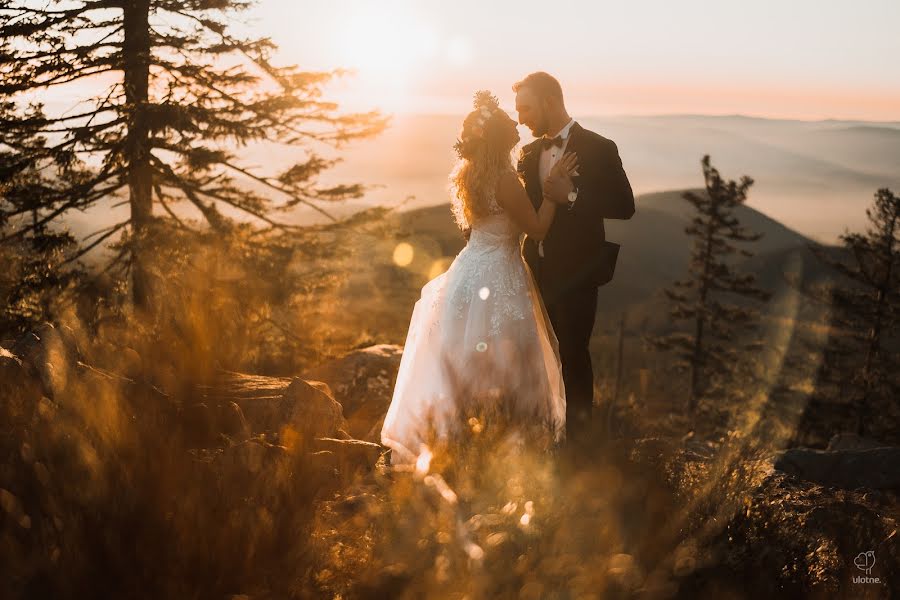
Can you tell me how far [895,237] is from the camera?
31016 mm

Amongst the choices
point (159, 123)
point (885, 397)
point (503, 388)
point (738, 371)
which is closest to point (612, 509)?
point (503, 388)

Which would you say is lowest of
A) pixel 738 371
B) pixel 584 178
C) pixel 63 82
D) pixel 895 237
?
pixel 738 371

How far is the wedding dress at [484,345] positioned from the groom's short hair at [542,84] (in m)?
0.83

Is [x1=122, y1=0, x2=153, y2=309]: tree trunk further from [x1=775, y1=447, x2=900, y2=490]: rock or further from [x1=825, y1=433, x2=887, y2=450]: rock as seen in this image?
[x1=825, y1=433, x2=887, y2=450]: rock

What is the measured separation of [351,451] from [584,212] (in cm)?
237

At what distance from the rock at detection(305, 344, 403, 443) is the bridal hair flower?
3971 mm

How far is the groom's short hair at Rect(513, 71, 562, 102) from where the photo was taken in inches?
194

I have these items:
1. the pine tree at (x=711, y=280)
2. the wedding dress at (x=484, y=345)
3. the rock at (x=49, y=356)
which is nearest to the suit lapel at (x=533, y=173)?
the wedding dress at (x=484, y=345)

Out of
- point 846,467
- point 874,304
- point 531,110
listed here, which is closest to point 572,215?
point 531,110

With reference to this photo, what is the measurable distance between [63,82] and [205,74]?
2.71 meters

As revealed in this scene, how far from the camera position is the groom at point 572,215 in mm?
4910

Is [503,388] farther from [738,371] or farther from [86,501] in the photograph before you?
[738,371]

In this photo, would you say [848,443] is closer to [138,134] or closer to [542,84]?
[542,84]

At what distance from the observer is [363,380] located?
9.00m
